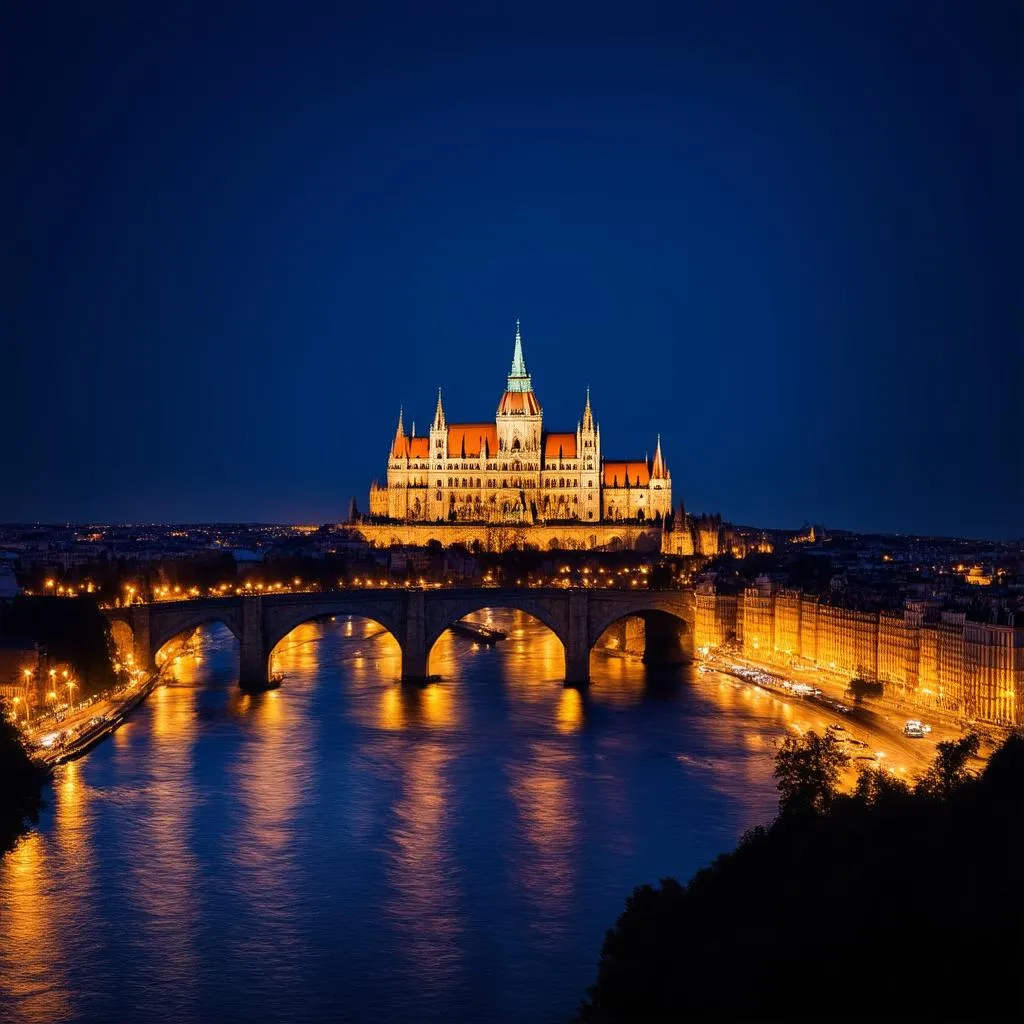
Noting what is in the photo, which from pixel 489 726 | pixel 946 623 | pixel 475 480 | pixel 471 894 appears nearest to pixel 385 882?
pixel 471 894

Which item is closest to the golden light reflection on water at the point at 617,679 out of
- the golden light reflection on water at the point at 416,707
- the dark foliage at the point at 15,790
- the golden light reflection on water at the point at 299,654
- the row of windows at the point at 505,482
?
the golden light reflection on water at the point at 416,707

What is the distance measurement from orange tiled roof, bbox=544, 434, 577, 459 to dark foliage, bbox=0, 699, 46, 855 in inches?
2496

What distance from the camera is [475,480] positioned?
90.2 metres

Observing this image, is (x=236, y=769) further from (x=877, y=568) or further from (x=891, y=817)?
(x=877, y=568)

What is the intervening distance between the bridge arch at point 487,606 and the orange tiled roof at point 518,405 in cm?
4283

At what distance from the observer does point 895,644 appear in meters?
41.8

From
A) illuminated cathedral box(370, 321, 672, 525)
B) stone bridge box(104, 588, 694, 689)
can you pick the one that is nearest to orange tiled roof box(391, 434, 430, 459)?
illuminated cathedral box(370, 321, 672, 525)

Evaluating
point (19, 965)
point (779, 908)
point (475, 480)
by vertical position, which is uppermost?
point (475, 480)

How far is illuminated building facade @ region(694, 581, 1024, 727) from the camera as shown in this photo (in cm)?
3556

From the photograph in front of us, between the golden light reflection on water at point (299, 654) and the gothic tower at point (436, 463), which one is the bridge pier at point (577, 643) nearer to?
the golden light reflection on water at point (299, 654)

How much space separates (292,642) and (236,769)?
26059mm

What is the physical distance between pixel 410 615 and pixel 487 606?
260cm

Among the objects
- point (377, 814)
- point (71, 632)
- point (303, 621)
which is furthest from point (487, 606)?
point (377, 814)

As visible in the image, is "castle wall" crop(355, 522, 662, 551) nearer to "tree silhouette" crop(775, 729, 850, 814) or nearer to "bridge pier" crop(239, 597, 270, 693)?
"bridge pier" crop(239, 597, 270, 693)
